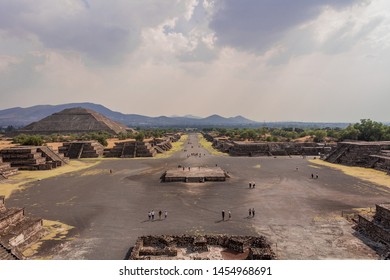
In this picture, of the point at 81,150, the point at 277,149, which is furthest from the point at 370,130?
the point at 81,150

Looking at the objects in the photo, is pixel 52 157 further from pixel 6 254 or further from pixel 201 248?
pixel 201 248

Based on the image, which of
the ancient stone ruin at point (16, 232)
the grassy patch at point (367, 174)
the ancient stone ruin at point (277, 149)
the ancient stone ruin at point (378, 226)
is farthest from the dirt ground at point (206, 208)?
the ancient stone ruin at point (277, 149)

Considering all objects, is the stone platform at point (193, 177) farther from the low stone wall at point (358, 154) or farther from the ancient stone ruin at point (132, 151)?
the ancient stone ruin at point (132, 151)

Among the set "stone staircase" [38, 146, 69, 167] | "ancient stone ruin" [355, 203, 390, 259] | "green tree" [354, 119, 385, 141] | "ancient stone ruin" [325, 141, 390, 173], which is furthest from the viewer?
"green tree" [354, 119, 385, 141]

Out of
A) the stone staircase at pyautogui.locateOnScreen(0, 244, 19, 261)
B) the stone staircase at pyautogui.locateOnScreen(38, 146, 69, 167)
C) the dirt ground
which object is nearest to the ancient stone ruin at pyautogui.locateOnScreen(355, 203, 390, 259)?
the dirt ground

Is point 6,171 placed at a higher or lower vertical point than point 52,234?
higher

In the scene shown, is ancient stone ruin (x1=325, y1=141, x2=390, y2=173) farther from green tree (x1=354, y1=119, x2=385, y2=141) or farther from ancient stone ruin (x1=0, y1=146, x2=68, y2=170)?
ancient stone ruin (x1=0, y1=146, x2=68, y2=170)
